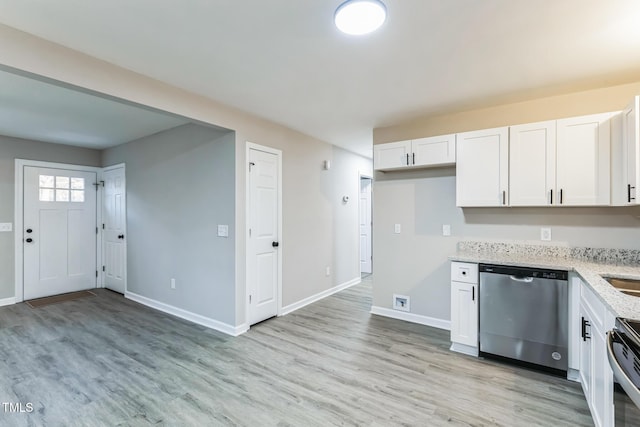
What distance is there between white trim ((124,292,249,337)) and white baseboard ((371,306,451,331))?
1703 millimetres

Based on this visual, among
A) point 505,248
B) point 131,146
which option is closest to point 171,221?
point 131,146

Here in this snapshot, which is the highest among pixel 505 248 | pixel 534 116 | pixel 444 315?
pixel 534 116

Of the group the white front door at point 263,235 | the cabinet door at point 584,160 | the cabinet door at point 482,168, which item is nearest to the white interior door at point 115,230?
the white front door at point 263,235

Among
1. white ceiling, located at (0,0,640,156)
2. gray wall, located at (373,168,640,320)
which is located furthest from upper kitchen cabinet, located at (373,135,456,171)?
white ceiling, located at (0,0,640,156)

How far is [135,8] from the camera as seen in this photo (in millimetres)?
1696

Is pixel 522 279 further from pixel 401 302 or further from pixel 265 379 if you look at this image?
pixel 265 379

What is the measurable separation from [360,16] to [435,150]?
1.96 meters

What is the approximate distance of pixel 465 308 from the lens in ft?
9.23

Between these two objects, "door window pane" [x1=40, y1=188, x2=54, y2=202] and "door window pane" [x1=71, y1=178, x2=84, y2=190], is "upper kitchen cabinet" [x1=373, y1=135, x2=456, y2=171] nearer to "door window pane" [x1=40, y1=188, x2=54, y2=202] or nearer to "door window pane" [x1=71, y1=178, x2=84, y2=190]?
"door window pane" [x1=71, y1=178, x2=84, y2=190]

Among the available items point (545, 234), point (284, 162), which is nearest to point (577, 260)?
point (545, 234)

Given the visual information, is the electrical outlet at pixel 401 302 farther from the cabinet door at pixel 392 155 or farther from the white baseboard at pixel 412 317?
the cabinet door at pixel 392 155

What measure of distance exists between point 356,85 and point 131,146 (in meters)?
3.90

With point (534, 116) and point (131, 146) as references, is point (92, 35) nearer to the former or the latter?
point (131, 146)

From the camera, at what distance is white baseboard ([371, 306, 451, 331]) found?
3.47 metres
